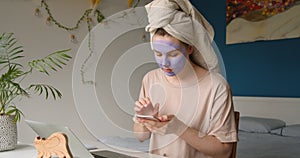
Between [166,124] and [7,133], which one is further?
[7,133]

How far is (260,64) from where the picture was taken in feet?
12.4

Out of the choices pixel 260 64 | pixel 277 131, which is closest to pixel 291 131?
pixel 277 131

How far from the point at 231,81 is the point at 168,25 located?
3081 mm

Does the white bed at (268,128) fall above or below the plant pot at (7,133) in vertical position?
below

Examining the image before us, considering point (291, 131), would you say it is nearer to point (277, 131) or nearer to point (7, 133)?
point (277, 131)

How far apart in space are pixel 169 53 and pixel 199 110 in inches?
9.6

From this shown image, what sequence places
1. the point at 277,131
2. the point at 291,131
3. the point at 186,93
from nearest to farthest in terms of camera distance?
1. the point at 186,93
2. the point at 291,131
3. the point at 277,131

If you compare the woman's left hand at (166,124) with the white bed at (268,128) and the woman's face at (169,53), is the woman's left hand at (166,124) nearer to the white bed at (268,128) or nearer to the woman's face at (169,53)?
the woman's face at (169,53)

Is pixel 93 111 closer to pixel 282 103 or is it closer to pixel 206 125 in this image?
pixel 206 125

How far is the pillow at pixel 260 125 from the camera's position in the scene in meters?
3.25

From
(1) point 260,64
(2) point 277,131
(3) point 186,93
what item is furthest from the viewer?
(1) point 260,64

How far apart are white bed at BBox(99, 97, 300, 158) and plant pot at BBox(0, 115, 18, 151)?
829 millimetres

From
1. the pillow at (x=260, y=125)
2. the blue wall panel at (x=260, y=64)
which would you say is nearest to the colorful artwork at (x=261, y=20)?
the blue wall panel at (x=260, y=64)

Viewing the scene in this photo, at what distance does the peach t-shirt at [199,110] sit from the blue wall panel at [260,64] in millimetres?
2569
